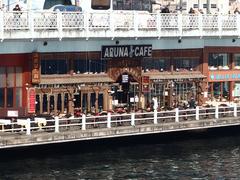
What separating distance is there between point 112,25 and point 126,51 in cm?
377

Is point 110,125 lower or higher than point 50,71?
lower

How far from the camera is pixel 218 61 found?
57.4 m

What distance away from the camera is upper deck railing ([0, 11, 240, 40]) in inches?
1737

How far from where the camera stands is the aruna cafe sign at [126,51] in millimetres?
50531

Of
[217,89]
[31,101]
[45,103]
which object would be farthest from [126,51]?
[217,89]

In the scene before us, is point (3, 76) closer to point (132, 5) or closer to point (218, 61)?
point (218, 61)

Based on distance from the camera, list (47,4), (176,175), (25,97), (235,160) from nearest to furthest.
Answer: (176,175)
(235,160)
(25,97)
(47,4)

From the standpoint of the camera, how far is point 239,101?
57.8 metres

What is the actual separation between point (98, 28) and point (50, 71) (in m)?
4.39

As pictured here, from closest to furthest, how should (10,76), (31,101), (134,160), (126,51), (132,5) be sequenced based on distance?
(134,160), (10,76), (31,101), (126,51), (132,5)

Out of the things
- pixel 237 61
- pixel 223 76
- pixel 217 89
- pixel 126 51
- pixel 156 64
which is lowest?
pixel 217 89

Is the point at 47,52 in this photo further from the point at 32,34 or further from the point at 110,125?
the point at 110,125

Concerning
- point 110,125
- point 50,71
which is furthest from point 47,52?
point 110,125

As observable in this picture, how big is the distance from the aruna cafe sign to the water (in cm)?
609
